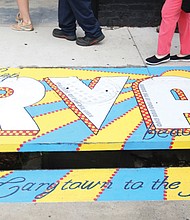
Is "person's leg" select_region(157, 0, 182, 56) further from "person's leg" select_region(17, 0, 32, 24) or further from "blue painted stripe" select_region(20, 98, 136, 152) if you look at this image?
"person's leg" select_region(17, 0, 32, 24)

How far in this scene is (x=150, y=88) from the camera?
3863 mm

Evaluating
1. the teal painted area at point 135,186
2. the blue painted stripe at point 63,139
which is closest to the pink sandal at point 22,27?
the blue painted stripe at point 63,139

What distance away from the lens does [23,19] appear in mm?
5004

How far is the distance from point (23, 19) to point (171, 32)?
170 cm

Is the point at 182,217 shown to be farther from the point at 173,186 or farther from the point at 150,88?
the point at 150,88

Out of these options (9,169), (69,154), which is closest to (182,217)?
(69,154)

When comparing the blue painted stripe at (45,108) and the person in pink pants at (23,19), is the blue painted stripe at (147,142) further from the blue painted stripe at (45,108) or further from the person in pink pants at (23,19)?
the person in pink pants at (23,19)

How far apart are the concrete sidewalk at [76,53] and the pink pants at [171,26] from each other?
18cm

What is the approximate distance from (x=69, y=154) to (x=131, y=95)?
0.77 m

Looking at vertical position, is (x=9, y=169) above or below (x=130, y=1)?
below

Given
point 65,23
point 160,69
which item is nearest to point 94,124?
point 160,69

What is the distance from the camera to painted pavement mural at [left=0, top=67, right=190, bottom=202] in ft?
9.36

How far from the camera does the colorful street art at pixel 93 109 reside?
3.14 meters

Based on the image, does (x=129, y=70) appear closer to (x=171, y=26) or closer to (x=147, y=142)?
(x=171, y=26)
